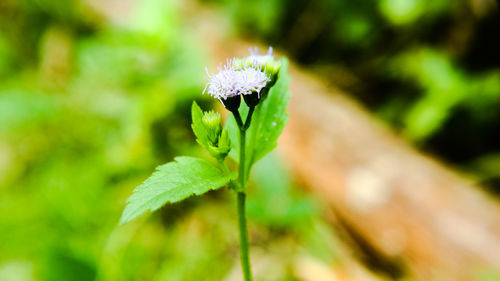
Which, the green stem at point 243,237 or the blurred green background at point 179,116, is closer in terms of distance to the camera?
the green stem at point 243,237

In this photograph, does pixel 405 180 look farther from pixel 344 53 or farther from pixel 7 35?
pixel 7 35

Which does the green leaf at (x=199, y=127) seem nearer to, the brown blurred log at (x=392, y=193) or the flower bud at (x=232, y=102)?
the flower bud at (x=232, y=102)

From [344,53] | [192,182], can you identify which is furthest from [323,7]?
[192,182]

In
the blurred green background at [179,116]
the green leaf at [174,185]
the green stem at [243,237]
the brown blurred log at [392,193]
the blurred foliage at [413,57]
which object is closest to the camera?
the green leaf at [174,185]

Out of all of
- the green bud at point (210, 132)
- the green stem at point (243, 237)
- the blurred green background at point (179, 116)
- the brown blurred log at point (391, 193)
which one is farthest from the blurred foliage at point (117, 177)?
the green bud at point (210, 132)

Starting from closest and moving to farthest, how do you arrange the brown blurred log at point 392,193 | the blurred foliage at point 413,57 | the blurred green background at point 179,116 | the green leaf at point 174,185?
the green leaf at point 174,185
the brown blurred log at point 392,193
the blurred green background at point 179,116
the blurred foliage at point 413,57

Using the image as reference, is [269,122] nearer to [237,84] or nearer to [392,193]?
[237,84]

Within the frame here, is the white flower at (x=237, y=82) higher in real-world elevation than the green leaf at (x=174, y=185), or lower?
higher

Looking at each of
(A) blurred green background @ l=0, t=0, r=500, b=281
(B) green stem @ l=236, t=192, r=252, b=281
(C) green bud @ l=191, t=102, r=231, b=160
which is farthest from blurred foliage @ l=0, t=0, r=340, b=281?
(C) green bud @ l=191, t=102, r=231, b=160
